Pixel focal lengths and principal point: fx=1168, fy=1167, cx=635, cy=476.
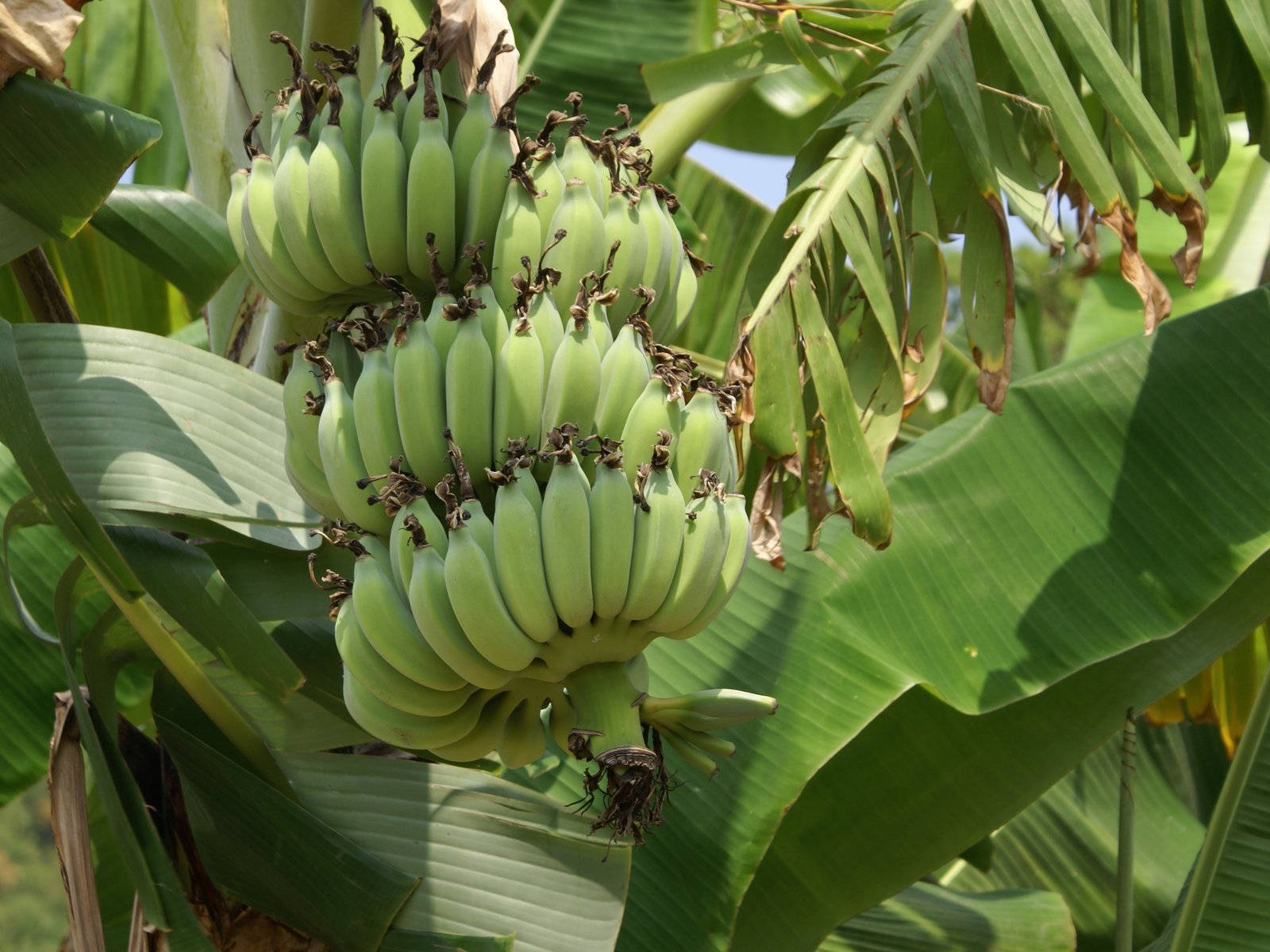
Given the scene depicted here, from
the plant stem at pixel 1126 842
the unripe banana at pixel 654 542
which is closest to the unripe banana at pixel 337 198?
the unripe banana at pixel 654 542

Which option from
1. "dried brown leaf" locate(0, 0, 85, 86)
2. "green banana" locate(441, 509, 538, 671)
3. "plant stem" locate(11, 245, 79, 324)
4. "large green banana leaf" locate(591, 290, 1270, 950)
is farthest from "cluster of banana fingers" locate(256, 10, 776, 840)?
"large green banana leaf" locate(591, 290, 1270, 950)

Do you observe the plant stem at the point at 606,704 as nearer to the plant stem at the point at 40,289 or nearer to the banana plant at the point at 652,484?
the banana plant at the point at 652,484

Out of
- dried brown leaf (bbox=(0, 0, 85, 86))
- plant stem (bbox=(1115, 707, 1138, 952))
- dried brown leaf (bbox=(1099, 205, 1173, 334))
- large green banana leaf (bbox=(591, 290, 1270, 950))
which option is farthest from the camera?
plant stem (bbox=(1115, 707, 1138, 952))

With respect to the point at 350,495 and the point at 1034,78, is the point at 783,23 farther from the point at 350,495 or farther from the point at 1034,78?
the point at 350,495

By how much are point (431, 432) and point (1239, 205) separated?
2791mm

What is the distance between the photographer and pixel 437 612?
84cm

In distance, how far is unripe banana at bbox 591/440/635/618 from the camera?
0.85 metres

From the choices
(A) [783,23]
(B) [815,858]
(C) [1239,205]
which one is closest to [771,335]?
(A) [783,23]

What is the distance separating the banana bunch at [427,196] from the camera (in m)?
0.94

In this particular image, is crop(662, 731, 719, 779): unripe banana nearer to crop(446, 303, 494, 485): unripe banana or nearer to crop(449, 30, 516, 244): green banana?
crop(446, 303, 494, 485): unripe banana

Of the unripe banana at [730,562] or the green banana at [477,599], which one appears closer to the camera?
the green banana at [477,599]

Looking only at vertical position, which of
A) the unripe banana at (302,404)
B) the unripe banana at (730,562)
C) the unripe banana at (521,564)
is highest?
the unripe banana at (302,404)

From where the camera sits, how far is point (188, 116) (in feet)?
4.49

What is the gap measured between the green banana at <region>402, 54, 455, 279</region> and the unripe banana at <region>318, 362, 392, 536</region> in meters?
0.13
